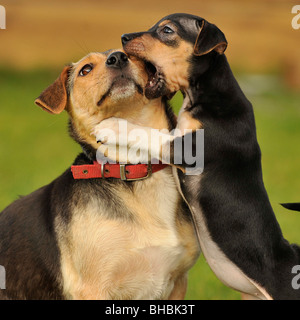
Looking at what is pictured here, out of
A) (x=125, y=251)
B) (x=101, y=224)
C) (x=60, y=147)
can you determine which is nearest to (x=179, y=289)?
(x=125, y=251)

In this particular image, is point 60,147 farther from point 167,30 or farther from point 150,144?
point 150,144

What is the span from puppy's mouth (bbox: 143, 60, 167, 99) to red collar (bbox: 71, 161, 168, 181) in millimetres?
503

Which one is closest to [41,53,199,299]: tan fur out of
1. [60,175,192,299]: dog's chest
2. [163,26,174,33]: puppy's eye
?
[60,175,192,299]: dog's chest

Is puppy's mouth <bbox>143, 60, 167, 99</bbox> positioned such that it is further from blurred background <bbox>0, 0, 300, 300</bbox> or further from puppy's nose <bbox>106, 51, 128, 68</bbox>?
blurred background <bbox>0, 0, 300, 300</bbox>

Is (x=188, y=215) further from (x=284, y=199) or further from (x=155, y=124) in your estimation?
(x=284, y=199)

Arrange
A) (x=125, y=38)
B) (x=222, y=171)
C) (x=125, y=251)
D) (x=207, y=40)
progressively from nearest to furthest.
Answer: (x=125, y=251) < (x=222, y=171) < (x=207, y=40) < (x=125, y=38)

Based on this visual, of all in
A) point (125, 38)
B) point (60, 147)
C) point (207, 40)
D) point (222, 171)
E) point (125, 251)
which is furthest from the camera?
point (60, 147)

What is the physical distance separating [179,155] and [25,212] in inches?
48.4

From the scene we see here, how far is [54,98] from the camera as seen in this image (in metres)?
4.18

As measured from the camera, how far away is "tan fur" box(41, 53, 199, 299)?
3.81 m

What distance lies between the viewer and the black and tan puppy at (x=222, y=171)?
386cm

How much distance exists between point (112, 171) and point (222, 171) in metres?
0.76

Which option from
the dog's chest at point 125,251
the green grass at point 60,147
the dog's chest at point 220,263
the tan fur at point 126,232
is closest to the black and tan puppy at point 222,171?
the dog's chest at point 220,263
